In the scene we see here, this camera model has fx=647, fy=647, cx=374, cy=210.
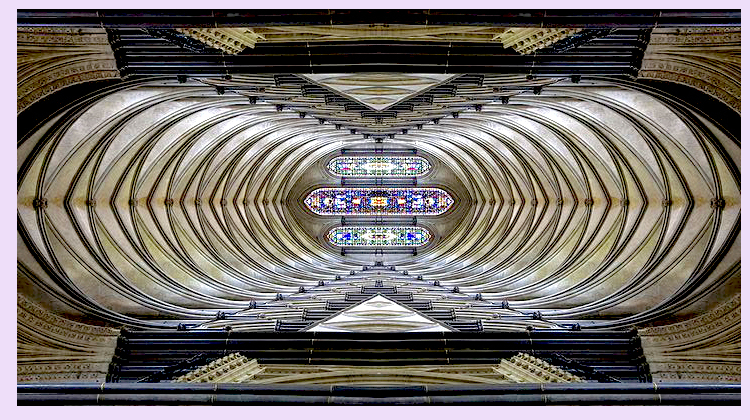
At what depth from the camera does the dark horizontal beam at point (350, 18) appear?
9648 mm

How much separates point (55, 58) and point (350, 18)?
531 centimetres

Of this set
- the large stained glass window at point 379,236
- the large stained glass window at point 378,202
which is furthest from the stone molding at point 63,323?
the large stained glass window at point 378,202

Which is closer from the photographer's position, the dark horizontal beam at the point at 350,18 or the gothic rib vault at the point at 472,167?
the dark horizontal beam at the point at 350,18

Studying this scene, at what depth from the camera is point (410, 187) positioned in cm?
3562

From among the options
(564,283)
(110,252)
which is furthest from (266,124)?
(564,283)

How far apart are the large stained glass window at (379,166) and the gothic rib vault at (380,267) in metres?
5.69

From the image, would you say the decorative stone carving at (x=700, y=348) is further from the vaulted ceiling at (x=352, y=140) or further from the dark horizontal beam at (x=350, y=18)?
the dark horizontal beam at (x=350, y=18)

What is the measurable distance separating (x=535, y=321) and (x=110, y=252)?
12.2 metres

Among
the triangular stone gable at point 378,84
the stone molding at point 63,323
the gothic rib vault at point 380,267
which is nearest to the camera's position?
the stone molding at point 63,323

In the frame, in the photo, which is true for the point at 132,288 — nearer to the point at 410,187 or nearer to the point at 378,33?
the point at 378,33

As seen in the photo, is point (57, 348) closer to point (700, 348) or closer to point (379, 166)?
point (700, 348)

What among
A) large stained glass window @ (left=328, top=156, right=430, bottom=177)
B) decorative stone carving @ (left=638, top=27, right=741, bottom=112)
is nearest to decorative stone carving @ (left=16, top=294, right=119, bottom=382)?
decorative stone carving @ (left=638, top=27, right=741, bottom=112)

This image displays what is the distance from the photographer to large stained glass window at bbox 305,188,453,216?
35406mm

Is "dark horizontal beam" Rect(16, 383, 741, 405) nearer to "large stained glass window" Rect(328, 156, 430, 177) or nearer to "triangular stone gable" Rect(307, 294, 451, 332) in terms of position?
"triangular stone gable" Rect(307, 294, 451, 332)
